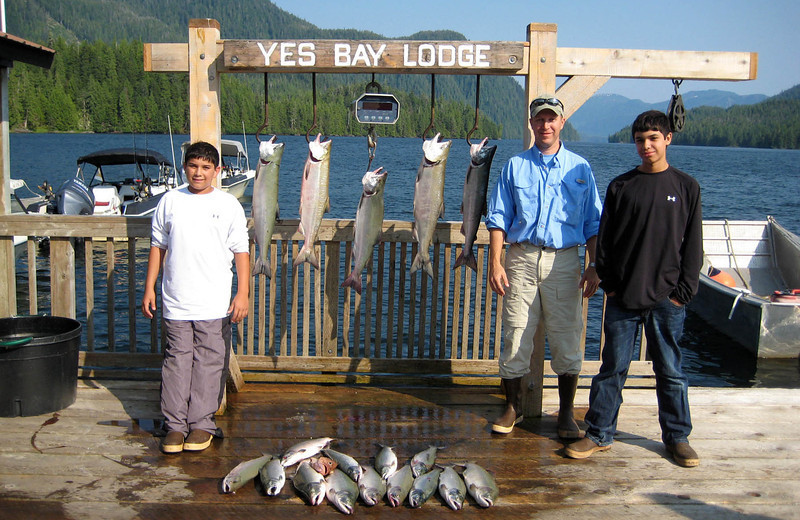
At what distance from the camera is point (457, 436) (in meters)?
4.18

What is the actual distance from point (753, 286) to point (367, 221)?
11.5 m

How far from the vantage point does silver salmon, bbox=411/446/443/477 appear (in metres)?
3.55

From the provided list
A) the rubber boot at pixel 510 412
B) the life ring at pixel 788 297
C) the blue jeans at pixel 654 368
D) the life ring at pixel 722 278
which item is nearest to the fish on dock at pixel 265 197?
the rubber boot at pixel 510 412

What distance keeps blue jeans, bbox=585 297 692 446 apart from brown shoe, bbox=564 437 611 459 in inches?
1.8

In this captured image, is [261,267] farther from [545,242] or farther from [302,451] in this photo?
[545,242]

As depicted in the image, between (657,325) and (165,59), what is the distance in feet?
11.4

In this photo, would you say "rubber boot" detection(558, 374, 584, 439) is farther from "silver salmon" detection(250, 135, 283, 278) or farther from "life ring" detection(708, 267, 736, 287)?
"life ring" detection(708, 267, 736, 287)

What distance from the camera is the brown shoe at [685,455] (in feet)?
12.4

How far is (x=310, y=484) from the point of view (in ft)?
10.9

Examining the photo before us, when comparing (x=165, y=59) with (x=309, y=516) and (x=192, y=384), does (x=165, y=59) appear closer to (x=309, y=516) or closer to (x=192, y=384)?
(x=192, y=384)

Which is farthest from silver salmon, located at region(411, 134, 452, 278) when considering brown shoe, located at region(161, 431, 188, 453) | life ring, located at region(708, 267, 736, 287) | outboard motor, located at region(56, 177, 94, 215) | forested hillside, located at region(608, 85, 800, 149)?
forested hillside, located at region(608, 85, 800, 149)

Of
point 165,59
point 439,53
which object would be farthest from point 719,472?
point 165,59

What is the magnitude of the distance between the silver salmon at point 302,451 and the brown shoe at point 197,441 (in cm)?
53

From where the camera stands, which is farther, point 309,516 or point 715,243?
point 715,243
